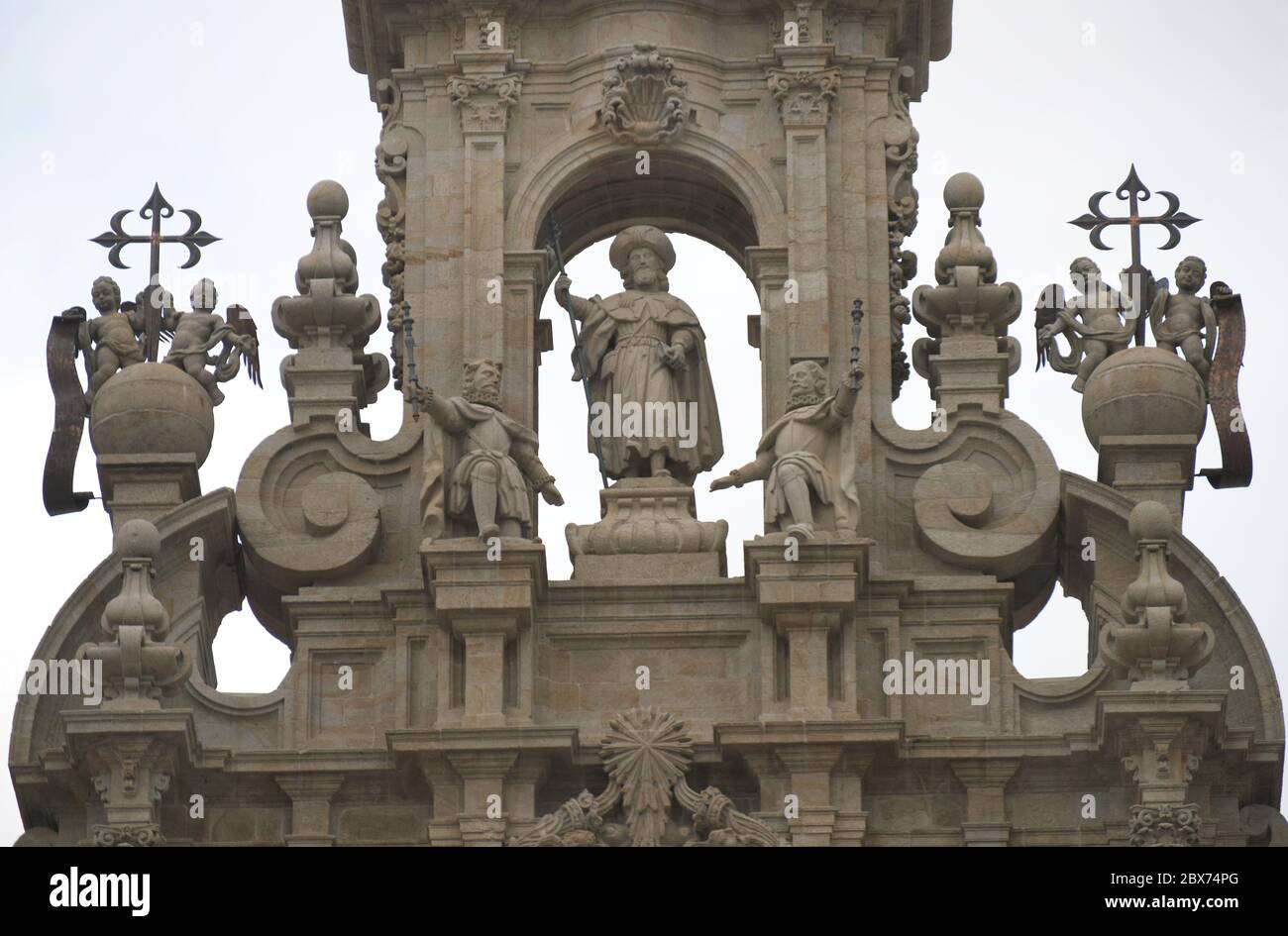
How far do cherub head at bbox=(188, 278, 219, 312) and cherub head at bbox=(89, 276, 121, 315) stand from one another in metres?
0.59

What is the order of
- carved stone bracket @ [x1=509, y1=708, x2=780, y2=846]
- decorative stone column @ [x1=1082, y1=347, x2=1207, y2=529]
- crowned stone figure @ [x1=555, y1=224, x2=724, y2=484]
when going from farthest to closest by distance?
1. crowned stone figure @ [x1=555, y1=224, x2=724, y2=484]
2. decorative stone column @ [x1=1082, y1=347, x2=1207, y2=529]
3. carved stone bracket @ [x1=509, y1=708, x2=780, y2=846]

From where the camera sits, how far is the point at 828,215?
43719 millimetres

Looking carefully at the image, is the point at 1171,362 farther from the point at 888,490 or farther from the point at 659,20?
the point at 659,20

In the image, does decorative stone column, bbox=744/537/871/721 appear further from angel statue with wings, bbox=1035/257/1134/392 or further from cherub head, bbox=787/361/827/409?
angel statue with wings, bbox=1035/257/1134/392

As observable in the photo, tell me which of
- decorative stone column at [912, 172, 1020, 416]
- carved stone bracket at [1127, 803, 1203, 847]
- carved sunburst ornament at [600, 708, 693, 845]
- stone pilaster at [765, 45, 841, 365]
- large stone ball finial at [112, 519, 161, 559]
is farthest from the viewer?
stone pilaster at [765, 45, 841, 365]

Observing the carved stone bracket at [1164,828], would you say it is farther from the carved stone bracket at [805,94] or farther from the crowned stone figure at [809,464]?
the carved stone bracket at [805,94]

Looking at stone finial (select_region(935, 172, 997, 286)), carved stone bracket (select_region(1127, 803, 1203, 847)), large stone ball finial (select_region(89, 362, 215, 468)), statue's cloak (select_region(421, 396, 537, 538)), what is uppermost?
stone finial (select_region(935, 172, 997, 286))

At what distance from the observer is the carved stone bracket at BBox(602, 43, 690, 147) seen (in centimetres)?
4400

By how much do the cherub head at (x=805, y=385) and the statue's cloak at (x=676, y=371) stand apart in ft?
2.86

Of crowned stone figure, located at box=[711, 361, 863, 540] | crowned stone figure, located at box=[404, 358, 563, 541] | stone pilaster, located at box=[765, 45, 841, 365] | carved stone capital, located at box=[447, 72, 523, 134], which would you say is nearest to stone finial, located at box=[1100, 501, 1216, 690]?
crowned stone figure, located at box=[711, 361, 863, 540]

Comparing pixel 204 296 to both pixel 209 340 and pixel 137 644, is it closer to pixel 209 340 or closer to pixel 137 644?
pixel 209 340

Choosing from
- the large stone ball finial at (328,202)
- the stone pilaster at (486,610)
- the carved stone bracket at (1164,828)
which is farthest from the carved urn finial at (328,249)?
the carved stone bracket at (1164,828)

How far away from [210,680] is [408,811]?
7.10ft
